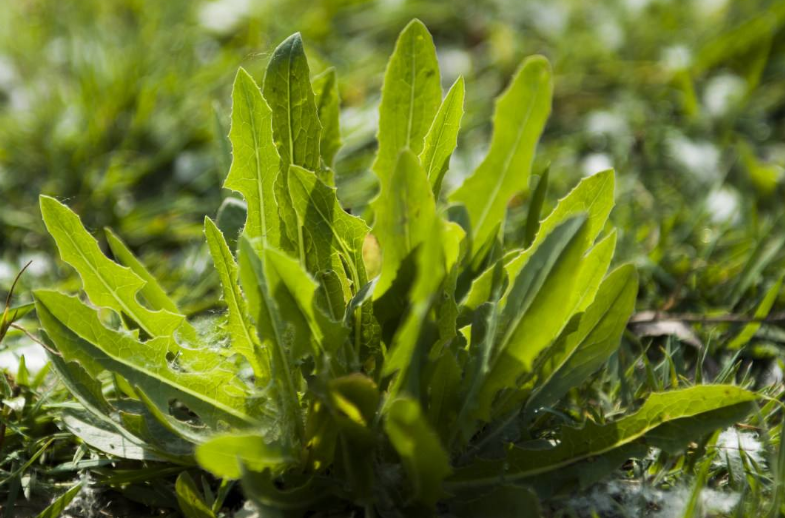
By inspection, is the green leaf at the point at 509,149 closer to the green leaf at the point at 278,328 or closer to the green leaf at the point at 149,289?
the green leaf at the point at 278,328

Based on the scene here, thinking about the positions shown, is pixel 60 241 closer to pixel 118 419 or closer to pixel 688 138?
pixel 118 419

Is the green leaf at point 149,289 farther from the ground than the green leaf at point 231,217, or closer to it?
closer to it

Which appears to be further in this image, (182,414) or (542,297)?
(182,414)

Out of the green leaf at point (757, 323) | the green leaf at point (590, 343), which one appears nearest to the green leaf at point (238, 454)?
the green leaf at point (590, 343)

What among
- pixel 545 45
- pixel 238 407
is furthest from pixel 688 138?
pixel 238 407

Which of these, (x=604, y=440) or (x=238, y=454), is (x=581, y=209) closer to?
(x=604, y=440)

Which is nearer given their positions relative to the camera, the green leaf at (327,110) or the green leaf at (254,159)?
the green leaf at (254,159)

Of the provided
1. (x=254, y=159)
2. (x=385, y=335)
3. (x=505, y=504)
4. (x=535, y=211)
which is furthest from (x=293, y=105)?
(x=505, y=504)

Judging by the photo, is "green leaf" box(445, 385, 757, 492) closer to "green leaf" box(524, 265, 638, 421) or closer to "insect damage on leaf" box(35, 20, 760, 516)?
"insect damage on leaf" box(35, 20, 760, 516)
